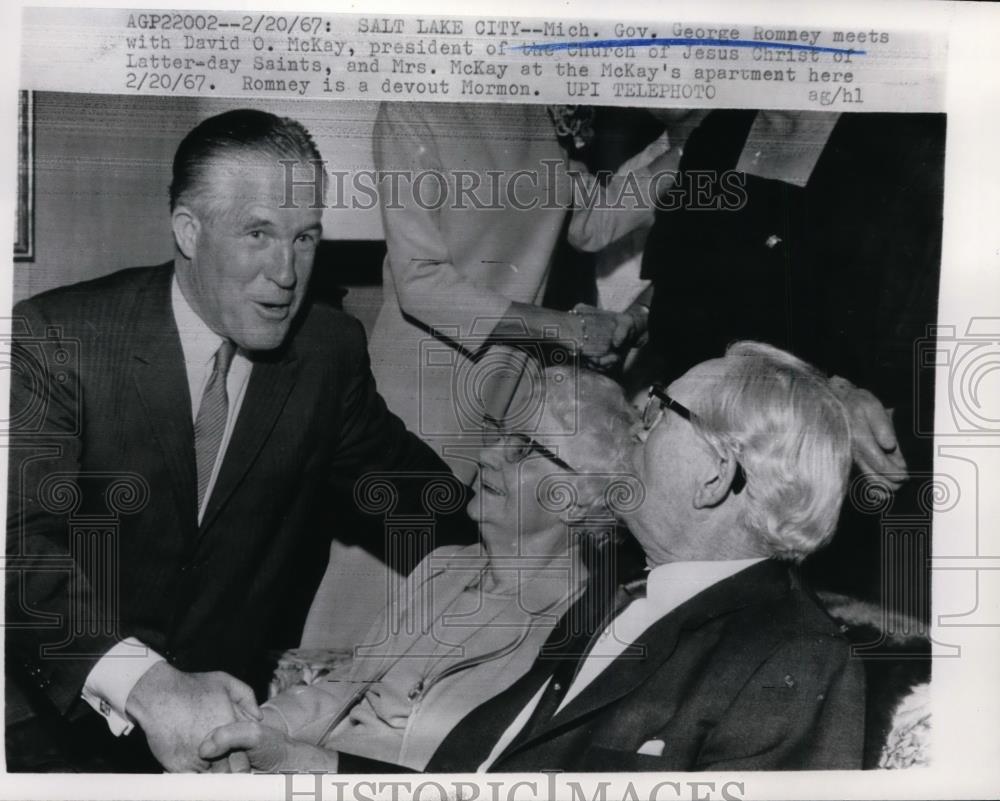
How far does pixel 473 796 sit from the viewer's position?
9.37 feet

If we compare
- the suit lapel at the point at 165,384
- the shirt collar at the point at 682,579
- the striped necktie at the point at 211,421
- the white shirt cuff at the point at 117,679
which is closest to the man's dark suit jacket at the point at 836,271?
the shirt collar at the point at 682,579

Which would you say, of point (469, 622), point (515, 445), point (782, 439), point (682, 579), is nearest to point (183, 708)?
point (469, 622)

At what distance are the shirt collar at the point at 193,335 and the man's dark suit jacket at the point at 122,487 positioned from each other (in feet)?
0.08

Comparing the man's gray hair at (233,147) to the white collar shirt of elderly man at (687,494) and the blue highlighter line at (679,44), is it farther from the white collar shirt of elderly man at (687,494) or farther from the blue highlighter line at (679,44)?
the white collar shirt of elderly man at (687,494)

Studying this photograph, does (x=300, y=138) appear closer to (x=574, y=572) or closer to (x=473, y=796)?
(x=574, y=572)

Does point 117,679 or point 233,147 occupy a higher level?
point 233,147

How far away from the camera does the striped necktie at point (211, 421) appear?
2791mm

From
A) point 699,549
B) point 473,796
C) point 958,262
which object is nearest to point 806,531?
point 699,549

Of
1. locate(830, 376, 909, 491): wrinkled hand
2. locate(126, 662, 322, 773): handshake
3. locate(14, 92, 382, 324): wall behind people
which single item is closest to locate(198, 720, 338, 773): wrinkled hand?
locate(126, 662, 322, 773): handshake

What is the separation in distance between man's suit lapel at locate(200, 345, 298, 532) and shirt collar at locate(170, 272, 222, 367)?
12cm

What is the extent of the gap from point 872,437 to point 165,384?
5.89 ft

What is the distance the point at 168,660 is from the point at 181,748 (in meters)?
0.22

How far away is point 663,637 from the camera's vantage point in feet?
9.18

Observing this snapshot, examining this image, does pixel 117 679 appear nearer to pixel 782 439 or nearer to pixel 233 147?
pixel 233 147
